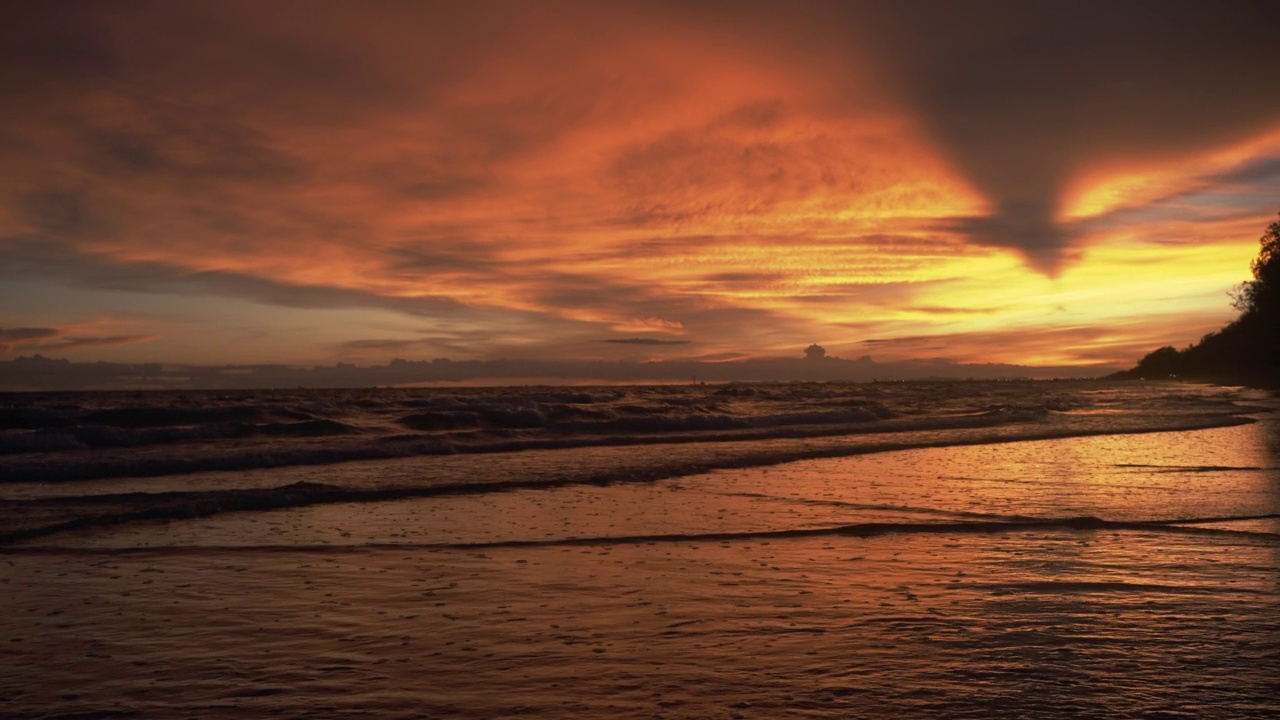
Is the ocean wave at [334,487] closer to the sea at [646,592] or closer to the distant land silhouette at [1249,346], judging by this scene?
the sea at [646,592]

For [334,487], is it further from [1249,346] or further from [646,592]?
[1249,346]

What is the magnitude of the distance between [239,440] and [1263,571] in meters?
27.2

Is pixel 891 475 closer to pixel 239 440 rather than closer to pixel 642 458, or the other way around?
pixel 642 458

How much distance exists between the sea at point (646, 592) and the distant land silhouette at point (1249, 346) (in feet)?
196

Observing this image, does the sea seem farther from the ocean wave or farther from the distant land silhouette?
the distant land silhouette

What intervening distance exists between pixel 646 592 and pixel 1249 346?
104 metres

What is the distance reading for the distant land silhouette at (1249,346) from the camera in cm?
6788

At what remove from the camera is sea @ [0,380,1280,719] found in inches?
217

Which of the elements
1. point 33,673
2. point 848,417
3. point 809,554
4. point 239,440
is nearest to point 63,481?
point 239,440

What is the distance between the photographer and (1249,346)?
300ft

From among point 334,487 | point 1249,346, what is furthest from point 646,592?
point 1249,346

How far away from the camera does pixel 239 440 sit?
28344 mm

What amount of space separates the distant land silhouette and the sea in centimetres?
5984

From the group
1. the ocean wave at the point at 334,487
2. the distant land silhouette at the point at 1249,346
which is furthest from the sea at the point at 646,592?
the distant land silhouette at the point at 1249,346
